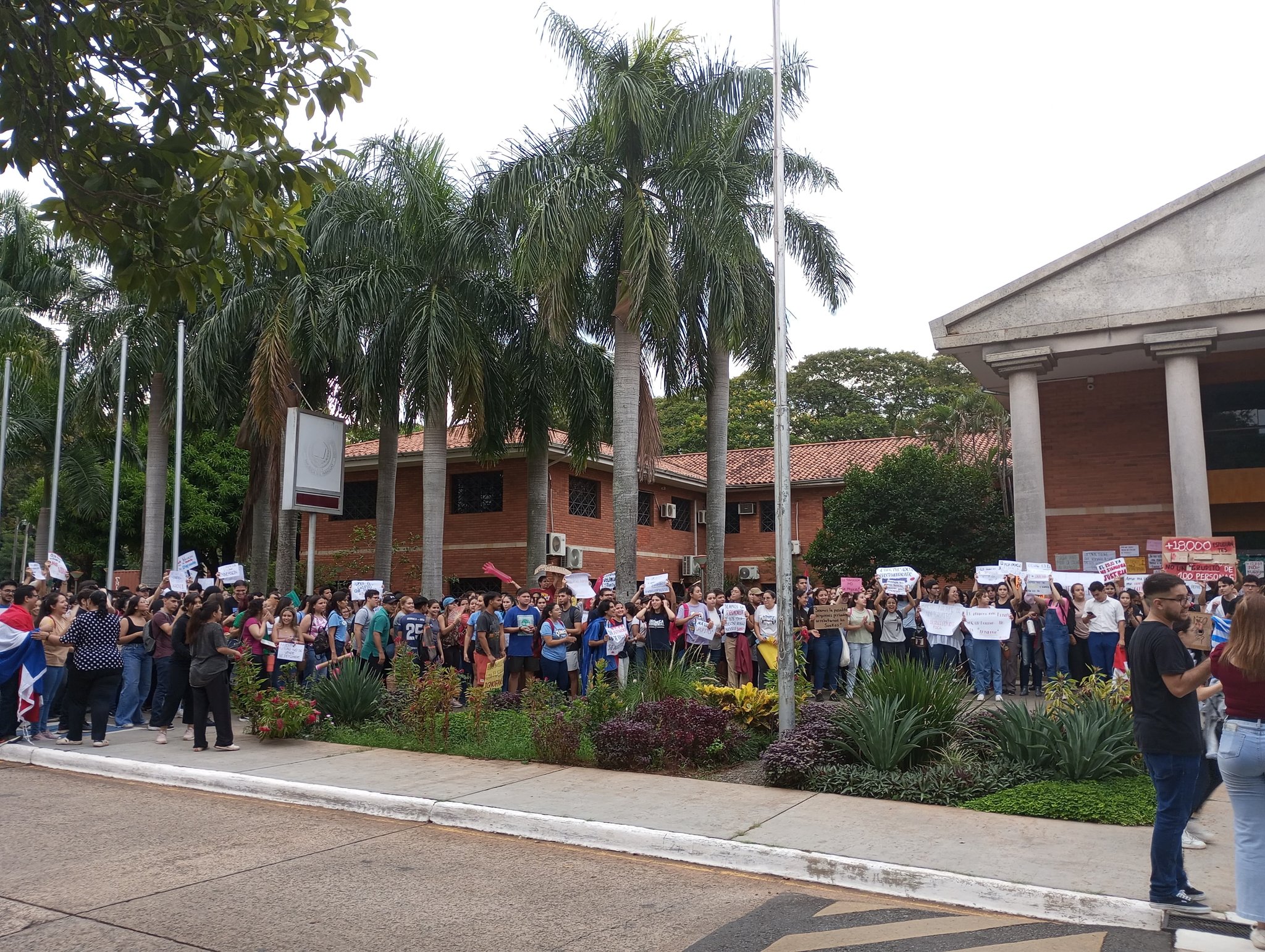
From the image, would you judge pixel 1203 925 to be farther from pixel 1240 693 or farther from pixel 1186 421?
pixel 1186 421

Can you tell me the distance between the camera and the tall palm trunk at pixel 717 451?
2205 cm

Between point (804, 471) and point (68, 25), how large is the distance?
33.5 metres

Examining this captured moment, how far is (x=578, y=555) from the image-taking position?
31594 mm

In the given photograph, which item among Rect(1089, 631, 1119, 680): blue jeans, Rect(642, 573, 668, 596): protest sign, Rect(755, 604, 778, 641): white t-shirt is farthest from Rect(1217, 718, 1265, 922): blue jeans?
Rect(642, 573, 668, 596): protest sign

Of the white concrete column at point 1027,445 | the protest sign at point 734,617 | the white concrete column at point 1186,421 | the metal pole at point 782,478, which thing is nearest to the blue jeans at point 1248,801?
the metal pole at point 782,478

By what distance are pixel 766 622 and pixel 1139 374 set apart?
14.7 meters

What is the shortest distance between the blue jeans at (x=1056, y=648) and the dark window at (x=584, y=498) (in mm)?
18807

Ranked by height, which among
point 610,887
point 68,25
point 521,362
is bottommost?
point 610,887

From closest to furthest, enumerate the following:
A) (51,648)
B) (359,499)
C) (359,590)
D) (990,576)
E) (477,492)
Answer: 1. (51,648)
2. (990,576)
3. (359,590)
4. (477,492)
5. (359,499)

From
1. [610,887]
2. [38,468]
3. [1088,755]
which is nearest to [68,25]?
[610,887]

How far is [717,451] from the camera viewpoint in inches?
890

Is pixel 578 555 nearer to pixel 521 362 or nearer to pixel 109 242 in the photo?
pixel 521 362

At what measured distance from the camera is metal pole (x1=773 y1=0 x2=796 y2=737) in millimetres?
10211

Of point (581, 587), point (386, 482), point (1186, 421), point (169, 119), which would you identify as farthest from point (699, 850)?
point (386, 482)
